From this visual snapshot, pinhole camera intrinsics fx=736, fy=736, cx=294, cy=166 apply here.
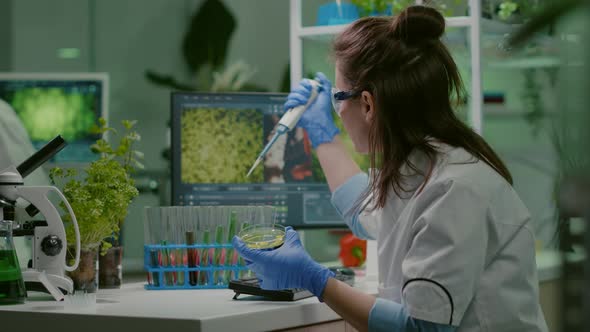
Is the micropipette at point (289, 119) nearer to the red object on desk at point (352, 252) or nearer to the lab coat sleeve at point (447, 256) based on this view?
the red object on desk at point (352, 252)

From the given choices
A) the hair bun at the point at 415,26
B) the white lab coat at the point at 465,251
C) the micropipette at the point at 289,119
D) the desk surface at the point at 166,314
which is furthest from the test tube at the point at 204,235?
the hair bun at the point at 415,26

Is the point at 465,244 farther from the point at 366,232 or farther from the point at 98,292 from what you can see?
the point at 98,292

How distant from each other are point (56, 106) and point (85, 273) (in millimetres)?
2159

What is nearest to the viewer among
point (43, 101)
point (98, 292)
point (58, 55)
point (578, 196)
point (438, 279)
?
point (578, 196)

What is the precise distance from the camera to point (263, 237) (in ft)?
4.86

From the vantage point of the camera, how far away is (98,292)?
5.49 feet

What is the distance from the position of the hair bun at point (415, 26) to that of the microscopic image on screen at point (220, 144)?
81 cm

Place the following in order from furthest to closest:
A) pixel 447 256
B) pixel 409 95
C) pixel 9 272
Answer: pixel 9 272, pixel 409 95, pixel 447 256

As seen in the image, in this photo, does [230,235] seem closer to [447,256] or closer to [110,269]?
[110,269]

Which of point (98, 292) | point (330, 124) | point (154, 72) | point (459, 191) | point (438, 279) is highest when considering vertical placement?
point (154, 72)

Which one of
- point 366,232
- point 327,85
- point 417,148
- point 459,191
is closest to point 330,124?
point 327,85

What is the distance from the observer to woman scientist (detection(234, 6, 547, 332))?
1.20m

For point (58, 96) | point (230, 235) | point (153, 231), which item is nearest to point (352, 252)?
point (230, 235)

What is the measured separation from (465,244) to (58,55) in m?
5.32
